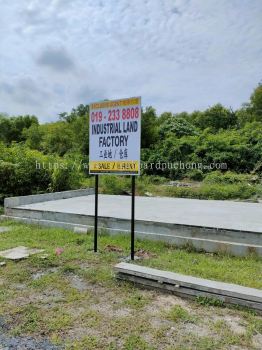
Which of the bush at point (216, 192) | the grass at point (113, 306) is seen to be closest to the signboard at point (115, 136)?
the grass at point (113, 306)

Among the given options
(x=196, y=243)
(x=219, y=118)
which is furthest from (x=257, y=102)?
(x=196, y=243)

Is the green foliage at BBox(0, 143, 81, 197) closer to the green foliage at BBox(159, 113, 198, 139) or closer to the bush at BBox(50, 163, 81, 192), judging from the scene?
the bush at BBox(50, 163, 81, 192)

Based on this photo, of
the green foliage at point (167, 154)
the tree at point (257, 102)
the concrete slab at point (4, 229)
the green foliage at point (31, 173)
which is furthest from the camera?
the tree at point (257, 102)

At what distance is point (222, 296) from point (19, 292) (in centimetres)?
189

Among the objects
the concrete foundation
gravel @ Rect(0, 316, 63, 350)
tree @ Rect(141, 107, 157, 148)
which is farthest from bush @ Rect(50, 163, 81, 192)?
tree @ Rect(141, 107, 157, 148)

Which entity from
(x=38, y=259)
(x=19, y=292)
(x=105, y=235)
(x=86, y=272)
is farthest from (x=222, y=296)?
(x=105, y=235)

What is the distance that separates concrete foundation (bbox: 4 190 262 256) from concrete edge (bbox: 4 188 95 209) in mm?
22

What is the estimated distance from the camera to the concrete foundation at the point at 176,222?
13.9ft

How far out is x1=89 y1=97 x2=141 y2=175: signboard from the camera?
3.95 metres

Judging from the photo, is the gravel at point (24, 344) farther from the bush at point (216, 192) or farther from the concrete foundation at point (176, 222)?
the bush at point (216, 192)

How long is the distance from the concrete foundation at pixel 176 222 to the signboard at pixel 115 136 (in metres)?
1.23

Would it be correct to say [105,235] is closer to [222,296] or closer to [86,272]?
[86,272]

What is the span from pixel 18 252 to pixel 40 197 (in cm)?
349

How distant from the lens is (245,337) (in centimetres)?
228
